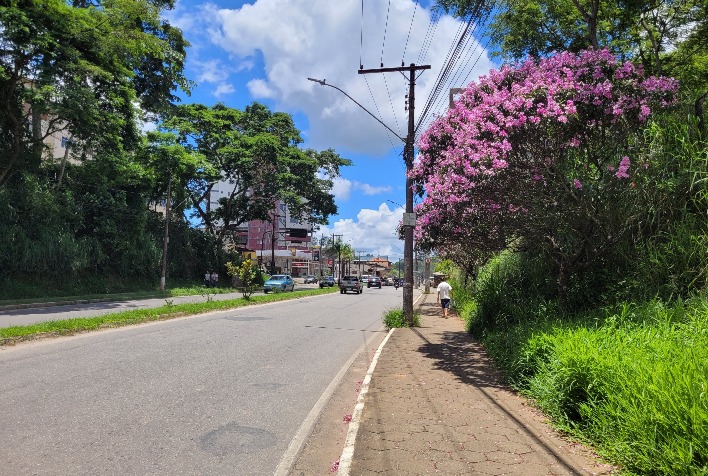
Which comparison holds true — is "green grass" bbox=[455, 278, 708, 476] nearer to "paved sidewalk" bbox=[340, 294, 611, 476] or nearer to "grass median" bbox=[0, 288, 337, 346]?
"paved sidewalk" bbox=[340, 294, 611, 476]

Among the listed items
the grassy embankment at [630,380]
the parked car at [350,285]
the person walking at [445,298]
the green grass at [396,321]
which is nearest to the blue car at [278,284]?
the parked car at [350,285]

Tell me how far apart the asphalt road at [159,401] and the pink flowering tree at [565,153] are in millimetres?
4446

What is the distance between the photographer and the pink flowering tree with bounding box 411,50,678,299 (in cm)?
773

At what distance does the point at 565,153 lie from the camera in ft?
28.0

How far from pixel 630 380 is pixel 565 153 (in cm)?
523

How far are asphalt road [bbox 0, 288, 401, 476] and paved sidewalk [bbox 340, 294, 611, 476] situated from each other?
0.86 meters

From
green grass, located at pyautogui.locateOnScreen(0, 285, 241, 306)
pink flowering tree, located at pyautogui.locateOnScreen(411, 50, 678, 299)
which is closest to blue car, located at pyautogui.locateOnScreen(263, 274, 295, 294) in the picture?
green grass, located at pyautogui.locateOnScreen(0, 285, 241, 306)

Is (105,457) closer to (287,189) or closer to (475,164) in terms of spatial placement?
(475,164)

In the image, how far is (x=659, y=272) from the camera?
281 inches

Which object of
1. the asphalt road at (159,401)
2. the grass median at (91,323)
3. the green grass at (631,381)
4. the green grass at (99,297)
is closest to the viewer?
the green grass at (631,381)

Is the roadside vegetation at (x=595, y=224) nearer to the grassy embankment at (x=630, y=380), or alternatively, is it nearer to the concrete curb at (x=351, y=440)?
the grassy embankment at (x=630, y=380)

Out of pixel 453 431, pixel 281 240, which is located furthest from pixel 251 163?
pixel 281 240

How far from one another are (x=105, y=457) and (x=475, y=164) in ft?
21.7

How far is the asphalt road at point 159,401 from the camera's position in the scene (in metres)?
4.35
